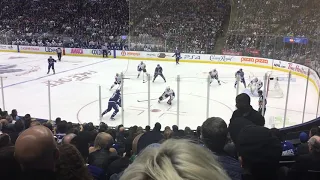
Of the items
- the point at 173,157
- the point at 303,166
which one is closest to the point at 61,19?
the point at 303,166

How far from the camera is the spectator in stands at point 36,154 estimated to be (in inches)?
71.1

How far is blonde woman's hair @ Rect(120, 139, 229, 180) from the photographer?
0.88 m

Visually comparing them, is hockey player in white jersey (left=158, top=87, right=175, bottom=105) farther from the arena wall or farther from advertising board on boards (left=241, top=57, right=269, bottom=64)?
advertising board on boards (left=241, top=57, right=269, bottom=64)

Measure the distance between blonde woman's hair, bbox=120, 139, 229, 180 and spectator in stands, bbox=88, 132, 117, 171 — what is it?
248 cm

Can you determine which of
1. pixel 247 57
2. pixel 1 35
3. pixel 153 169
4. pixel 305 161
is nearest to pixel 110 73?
pixel 247 57

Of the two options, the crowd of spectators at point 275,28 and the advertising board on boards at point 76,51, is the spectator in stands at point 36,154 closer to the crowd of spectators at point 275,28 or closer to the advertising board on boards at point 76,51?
the crowd of spectators at point 275,28

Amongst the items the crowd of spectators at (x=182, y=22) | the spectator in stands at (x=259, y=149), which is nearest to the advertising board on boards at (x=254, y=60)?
the crowd of spectators at (x=182, y=22)

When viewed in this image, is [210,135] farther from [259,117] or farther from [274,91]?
[274,91]

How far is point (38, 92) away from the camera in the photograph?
14.7 metres

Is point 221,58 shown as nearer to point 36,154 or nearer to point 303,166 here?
point 303,166

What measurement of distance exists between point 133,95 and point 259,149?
11833 mm

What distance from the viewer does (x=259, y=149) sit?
1.99 m

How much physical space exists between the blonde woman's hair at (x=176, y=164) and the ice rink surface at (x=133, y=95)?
9100mm

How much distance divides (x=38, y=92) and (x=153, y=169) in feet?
48.5
